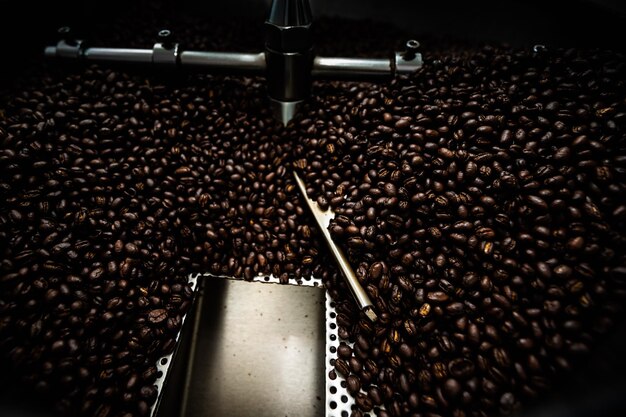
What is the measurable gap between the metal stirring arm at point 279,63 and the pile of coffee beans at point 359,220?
9 cm

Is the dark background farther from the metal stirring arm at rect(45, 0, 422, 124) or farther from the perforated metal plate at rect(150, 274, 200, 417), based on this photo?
the perforated metal plate at rect(150, 274, 200, 417)

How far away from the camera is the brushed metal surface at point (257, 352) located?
4.48 ft

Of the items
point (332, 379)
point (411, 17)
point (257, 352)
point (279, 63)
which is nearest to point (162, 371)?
point (257, 352)

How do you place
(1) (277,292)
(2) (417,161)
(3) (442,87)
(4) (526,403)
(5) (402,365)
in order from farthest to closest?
(1) (277,292) < (3) (442,87) < (2) (417,161) < (5) (402,365) < (4) (526,403)

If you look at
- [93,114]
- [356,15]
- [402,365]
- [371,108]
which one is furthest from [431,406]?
[356,15]

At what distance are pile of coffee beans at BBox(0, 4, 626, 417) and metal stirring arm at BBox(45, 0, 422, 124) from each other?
92 millimetres

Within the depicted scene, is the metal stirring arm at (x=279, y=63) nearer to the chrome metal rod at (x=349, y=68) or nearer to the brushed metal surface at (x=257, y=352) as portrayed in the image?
the chrome metal rod at (x=349, y=68)

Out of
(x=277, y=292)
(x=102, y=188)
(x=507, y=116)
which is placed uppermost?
(x=507, y=116)

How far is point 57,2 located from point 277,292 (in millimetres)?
2231

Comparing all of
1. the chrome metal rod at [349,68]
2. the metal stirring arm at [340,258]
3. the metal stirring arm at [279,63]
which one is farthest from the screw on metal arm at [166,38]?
the metal stirring arm at [340,258]

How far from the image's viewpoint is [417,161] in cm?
133

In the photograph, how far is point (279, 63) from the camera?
5.37 feet

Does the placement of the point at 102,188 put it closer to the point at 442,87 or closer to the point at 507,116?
the point at 442,87

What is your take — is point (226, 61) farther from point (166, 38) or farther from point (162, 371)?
point (162, 371)
